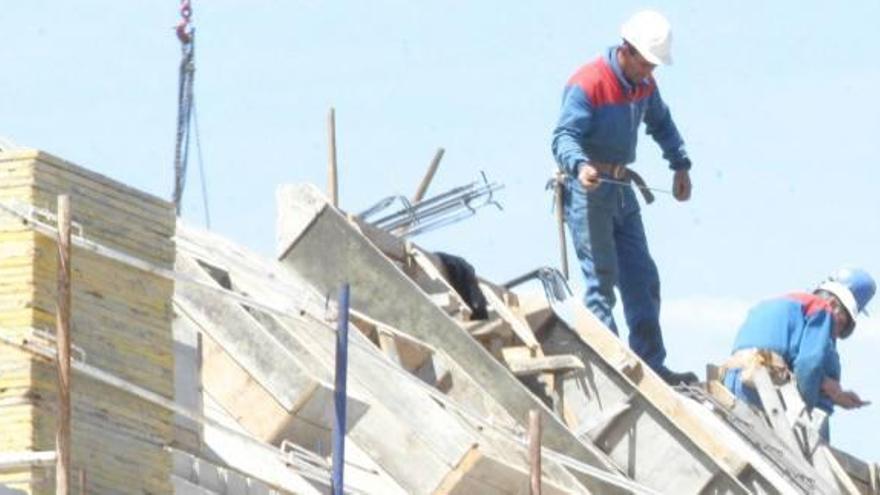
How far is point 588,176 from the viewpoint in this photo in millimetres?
21703

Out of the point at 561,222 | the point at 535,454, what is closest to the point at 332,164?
the point at 561,222

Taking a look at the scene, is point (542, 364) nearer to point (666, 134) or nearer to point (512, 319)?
point (512, 319)

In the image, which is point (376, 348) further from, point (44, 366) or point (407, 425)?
point (44, 366)

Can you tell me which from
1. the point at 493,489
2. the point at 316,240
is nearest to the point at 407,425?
the point at 493,489

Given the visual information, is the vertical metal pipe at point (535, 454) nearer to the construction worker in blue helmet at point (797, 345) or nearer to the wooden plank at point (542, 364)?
the wooden plank at point (542, 364)

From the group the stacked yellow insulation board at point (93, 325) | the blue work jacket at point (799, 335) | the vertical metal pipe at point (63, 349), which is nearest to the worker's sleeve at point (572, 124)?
the blue work jacket at point (799, 335)

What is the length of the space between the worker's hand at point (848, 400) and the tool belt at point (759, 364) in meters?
0.76

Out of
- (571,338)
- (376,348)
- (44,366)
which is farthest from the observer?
(571,338)

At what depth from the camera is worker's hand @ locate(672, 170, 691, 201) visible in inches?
925

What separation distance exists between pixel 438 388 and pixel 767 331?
137 inches

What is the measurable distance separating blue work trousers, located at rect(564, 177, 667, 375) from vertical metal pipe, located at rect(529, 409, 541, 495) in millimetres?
3783

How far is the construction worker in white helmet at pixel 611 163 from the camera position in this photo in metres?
22.2

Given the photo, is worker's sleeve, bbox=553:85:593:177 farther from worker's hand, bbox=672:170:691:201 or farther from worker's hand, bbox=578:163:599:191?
worker's hand, bbox=672:170:691:201

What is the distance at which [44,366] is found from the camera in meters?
15.1
